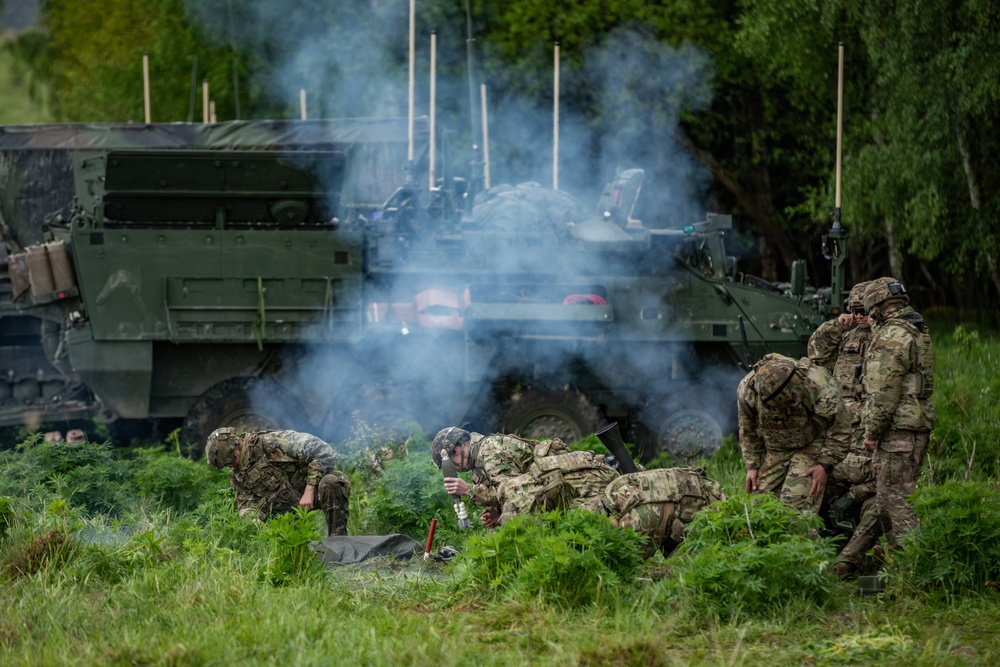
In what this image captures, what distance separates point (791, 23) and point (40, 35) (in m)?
22.4

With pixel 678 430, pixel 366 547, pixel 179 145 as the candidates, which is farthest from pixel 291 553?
pixel 179 145

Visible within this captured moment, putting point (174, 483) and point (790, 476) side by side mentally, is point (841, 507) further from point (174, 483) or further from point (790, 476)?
point (174, 483)

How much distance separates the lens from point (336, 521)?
903 centimetres

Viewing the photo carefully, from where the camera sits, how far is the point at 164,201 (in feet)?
38.8

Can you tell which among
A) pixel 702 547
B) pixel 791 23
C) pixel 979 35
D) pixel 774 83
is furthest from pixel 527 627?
pixel 774 83

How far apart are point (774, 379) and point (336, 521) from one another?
315 cm

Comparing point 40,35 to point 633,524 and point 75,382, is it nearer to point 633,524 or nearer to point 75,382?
point 75,382

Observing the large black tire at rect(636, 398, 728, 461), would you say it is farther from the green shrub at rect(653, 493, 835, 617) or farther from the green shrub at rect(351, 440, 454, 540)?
the green shrub at rect(653, 493, 835, 617)

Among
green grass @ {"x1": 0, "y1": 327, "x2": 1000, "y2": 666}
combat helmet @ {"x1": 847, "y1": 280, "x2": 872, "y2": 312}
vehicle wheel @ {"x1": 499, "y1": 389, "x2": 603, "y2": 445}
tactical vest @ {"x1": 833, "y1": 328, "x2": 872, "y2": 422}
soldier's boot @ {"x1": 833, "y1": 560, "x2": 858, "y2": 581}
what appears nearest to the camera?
green grass @ {"x1": 0, "y1": 327, "x2": 1000, "y2": 666}

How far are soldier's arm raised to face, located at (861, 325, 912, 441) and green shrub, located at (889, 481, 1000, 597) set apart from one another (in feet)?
2.46

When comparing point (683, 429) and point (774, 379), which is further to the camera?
point (683, 429)

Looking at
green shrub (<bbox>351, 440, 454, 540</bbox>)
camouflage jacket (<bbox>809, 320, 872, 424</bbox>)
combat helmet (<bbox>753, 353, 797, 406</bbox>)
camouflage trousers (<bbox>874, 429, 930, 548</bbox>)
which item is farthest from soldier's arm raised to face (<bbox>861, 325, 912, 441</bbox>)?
green shrub (<bbox>351, 440, 454, 540</bbox>)

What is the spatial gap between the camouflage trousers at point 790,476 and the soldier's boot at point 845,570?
349 mm

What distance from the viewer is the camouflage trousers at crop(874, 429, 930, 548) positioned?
311 inches
